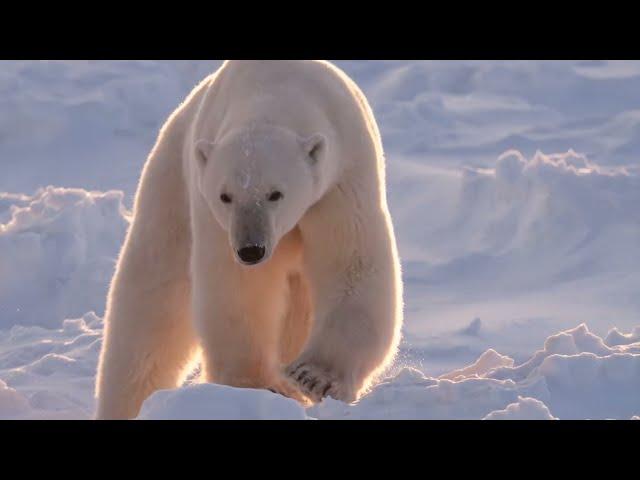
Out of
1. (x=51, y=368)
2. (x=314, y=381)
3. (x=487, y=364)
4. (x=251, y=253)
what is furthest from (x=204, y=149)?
(x=51, y=368)

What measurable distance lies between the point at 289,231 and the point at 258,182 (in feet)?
1.63

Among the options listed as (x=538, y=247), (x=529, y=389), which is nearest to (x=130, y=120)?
(x=538, y=247)

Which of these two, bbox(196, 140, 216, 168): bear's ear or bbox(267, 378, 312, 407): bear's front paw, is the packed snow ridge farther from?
bbox(196, 140, 216, 168): bear's ear

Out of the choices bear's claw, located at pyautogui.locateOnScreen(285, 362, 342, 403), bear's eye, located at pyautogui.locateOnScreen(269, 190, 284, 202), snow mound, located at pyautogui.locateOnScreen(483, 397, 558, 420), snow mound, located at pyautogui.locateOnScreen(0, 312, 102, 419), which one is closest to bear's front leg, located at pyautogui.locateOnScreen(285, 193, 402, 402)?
bear's claw, located at pyautogui.locateOnScreen(285, 362, 342, 403)

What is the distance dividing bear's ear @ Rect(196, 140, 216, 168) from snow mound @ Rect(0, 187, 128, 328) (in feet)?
17.2

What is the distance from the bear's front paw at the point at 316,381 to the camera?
4059mm

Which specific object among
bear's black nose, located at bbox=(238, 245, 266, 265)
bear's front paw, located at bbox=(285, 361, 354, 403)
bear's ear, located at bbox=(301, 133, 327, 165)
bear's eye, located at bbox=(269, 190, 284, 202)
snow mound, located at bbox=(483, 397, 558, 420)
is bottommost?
snow mound, located at bbox=(483, 397, 558, 420)

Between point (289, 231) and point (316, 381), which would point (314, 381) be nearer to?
point (316, 381)

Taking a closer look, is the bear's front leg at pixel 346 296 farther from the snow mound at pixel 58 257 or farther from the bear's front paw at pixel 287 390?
the snow mound at pixel 58 257

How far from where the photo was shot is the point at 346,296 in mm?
4230

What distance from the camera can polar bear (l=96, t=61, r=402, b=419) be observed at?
3.88 metres
